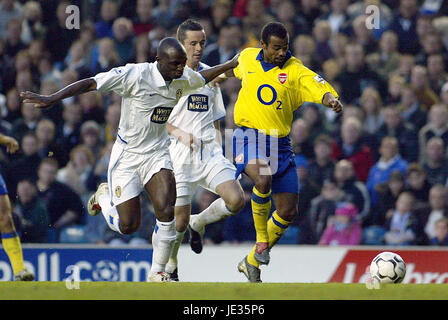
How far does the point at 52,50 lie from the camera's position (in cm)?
1457

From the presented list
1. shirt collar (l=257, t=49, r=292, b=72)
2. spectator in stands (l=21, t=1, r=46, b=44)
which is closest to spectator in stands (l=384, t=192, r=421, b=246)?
shirt collar (l=257, t=49, r=292, b=72)

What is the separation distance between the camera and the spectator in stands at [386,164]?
40.6ft

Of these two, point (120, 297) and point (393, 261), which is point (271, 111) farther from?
point (120, 297)

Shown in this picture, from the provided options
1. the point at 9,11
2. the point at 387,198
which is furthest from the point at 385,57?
the point at 9,11

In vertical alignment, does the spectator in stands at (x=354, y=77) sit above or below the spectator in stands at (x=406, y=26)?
below

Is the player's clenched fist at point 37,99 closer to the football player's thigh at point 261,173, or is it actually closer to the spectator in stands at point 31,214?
the football player's thigh at point 261,173

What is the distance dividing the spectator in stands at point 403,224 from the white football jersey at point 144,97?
14.3 feet

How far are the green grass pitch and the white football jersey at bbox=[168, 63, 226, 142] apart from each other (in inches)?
91.3

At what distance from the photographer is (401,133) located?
41.6 feet

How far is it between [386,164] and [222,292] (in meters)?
5.96

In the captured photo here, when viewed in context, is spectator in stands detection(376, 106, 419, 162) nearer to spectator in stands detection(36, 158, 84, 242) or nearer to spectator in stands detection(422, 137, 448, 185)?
spectator in stands detection(422, 137, 448, 185)

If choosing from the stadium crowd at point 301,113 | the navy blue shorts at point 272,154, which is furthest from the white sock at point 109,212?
the stadium crowd at point 301,113

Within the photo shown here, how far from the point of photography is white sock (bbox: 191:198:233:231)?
9.24m

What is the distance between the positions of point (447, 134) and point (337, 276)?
8.91 feet
